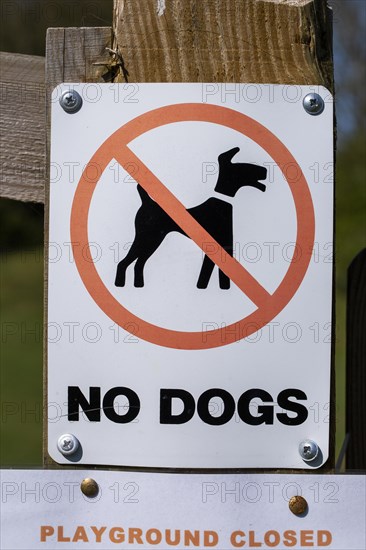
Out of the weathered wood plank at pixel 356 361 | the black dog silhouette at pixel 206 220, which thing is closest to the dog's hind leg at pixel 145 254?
the black dog silhouette at pixel 206 220

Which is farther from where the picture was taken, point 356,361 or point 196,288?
point 356,361

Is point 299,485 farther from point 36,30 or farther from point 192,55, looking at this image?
point 36,30

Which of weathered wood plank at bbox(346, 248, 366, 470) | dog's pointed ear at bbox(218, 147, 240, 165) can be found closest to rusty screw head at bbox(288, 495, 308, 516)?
weathered wood plank at bbox(346, 248, 366, 470)

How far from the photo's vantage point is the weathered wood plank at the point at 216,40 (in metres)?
0.98

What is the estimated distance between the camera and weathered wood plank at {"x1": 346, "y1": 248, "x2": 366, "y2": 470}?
1278mm

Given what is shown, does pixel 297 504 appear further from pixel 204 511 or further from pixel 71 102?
pixel 71 102

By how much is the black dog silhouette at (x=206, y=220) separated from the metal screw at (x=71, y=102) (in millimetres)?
134

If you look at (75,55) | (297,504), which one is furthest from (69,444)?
(75,55)

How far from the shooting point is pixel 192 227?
38.1 inches

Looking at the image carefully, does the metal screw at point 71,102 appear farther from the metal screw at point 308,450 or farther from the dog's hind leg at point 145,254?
the metal screw at point 308,450

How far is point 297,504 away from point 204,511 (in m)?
0.12

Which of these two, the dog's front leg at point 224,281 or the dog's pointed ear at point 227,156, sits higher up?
the dog's pointed ear at point 227,156

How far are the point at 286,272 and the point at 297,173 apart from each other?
12 centimetres

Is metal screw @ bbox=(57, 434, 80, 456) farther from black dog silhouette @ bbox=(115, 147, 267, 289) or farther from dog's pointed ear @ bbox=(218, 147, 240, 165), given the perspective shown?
dog's pointed ear @ bbox=(218, 147, 240, 165)
